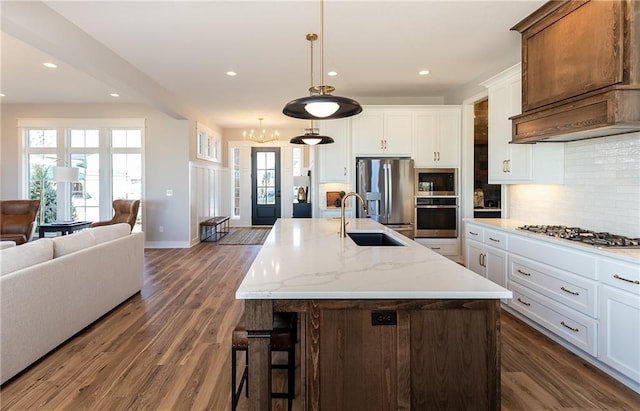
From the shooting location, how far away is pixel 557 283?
2539 millimetres

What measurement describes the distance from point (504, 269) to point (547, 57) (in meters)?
1.88

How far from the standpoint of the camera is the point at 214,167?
840 cm

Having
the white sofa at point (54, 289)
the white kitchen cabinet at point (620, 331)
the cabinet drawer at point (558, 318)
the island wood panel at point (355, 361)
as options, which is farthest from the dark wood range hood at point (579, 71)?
the white sofa at point (54, 289)

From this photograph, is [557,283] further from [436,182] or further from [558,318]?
[436,182]

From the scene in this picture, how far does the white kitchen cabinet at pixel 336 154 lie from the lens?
16.9ft

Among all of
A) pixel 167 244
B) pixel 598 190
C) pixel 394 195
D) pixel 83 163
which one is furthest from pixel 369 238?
pixel 83 163

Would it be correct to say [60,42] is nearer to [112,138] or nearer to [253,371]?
[253,371]

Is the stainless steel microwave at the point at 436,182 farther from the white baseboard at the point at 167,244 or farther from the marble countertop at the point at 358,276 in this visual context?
the white baseboard at the point at 167,244

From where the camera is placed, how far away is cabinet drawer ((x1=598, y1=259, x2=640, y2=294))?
1938 millimetres

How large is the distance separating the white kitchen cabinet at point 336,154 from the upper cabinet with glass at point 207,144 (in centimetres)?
328

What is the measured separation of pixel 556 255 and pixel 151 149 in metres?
6.60

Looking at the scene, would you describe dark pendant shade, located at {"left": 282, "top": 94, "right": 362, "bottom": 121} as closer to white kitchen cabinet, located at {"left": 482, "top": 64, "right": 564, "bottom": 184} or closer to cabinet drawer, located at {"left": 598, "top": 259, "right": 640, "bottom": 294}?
cabinet drawer, located at {"left": 598, "top": 259, "right": 640, "bottom": 294}

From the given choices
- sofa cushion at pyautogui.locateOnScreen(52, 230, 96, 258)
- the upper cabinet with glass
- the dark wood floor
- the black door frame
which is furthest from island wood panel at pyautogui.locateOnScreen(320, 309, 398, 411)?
the black door frame

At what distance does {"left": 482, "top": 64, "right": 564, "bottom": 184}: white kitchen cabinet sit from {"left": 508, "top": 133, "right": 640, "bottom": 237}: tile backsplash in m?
0.12
